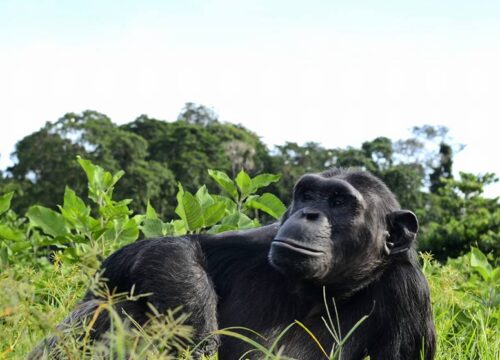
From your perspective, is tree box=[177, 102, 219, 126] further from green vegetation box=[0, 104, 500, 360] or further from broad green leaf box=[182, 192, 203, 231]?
broad green leaf box=[182, 192, 203, 231]

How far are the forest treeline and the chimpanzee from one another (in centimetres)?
4897

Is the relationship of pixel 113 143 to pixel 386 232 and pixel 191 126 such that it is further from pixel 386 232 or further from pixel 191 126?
pixel 386 232

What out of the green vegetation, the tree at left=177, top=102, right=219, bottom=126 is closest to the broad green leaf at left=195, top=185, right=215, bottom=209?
the green vegetation

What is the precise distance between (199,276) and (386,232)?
1112 mm

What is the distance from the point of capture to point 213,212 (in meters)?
6.76

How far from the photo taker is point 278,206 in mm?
7258

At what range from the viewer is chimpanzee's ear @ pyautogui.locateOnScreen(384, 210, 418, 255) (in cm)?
464

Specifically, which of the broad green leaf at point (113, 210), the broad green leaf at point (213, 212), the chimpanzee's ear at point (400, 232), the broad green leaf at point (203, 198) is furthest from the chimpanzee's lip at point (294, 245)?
the broad green leaf at point (113, 210)

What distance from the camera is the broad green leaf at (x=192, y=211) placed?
6.54m

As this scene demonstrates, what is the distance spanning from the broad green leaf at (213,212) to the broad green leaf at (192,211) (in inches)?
2.4

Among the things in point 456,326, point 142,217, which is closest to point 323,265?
point 456,326

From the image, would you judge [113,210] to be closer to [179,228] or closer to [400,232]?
[179,228]

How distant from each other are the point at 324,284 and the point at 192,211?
2301 millimetres

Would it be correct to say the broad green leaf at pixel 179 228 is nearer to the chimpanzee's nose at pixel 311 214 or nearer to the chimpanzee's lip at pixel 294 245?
the chimpanzee's nose at pixel 311 214
